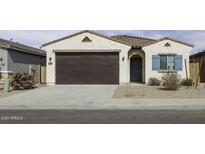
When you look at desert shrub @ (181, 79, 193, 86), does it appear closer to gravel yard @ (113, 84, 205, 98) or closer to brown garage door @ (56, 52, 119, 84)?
gravel yard @ (113, 84, 205, 98)

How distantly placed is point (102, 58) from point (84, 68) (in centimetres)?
172

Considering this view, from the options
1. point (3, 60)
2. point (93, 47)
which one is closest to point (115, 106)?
point (93, 47)

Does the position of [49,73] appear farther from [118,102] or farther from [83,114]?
[83,114]

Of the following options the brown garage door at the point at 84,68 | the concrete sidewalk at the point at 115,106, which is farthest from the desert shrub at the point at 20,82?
the concrete sidewalk at the point at 115,106

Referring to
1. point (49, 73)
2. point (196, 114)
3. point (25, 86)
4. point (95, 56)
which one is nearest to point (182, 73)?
point (95, 56)

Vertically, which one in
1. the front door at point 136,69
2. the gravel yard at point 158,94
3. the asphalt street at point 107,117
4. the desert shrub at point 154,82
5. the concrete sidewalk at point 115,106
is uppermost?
the front door at point 136,69

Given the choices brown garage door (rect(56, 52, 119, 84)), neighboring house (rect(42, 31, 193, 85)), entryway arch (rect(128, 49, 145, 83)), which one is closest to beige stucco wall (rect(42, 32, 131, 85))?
neighboring house (rect(42, 31, 193, 85))

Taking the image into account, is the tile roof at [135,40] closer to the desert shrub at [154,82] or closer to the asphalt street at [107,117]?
the desert shrub at [154,82]

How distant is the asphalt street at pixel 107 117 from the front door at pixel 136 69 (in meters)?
15.4

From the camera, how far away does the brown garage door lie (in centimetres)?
2458

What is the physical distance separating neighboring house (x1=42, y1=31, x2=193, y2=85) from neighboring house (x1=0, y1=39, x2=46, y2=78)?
10.5ft

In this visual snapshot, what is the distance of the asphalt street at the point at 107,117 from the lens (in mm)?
9141

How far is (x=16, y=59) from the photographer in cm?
2656

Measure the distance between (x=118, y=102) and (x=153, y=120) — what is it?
12.9 feet
